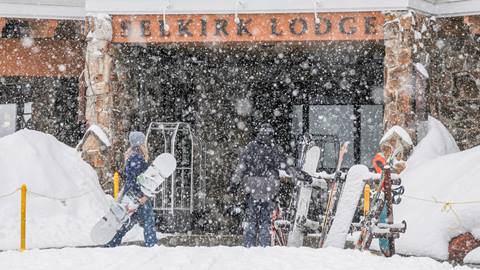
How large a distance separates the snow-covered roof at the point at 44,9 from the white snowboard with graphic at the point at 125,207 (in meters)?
7.29

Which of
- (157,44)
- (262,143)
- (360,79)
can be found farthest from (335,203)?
(360,79)

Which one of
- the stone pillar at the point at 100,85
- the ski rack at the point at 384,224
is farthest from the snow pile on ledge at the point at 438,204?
the stone pillar at the point at 100,85

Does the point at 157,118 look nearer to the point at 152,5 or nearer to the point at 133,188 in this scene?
the point at 152,5

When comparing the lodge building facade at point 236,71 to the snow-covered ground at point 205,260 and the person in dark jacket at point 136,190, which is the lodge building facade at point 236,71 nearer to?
the person in dark jacket at point 136,190

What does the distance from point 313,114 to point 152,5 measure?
221 inches

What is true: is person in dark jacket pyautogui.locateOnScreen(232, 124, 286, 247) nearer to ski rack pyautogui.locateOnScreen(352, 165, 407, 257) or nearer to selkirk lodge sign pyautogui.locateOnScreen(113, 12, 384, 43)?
ski rack pyautogui.locateOnScreen(352, 165, 407, 257)

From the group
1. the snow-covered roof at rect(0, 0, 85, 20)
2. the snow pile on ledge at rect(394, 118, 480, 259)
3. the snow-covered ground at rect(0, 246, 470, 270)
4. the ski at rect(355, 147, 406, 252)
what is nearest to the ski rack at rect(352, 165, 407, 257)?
the ski at rect(355, 147, 406, 252)

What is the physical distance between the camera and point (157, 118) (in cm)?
1814

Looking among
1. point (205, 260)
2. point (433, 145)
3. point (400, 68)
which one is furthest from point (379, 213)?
point (400, 68)

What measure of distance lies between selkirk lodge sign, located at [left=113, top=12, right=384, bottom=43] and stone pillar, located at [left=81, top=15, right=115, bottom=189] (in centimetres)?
30

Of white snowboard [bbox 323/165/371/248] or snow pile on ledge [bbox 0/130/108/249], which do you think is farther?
snow pile on ledge [bbox 0/130/108/249]

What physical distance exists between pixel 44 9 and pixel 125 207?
7.87 meters

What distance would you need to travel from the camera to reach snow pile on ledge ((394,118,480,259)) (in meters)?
10.2

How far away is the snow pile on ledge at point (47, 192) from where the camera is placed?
11.8 m
